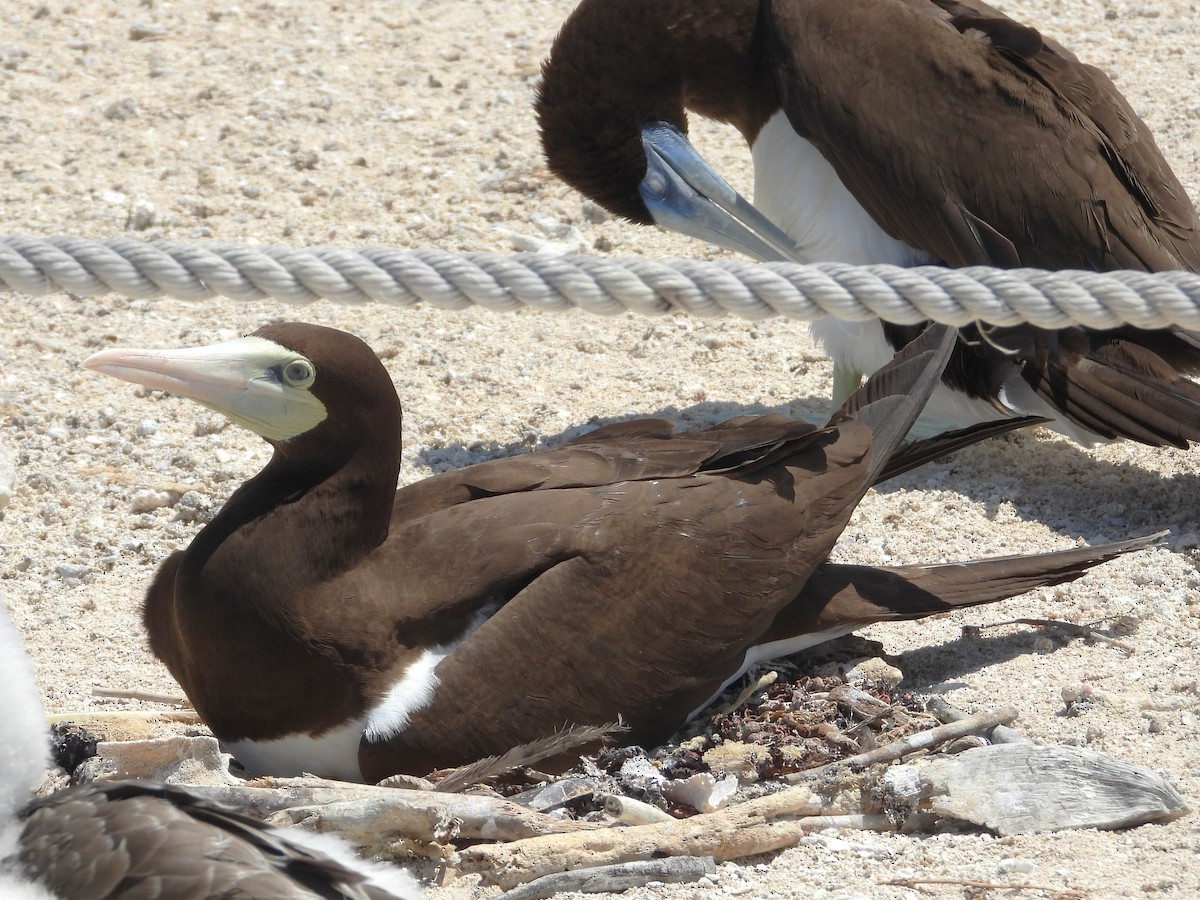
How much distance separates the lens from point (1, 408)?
5.24 metres

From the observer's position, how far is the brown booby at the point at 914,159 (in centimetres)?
490

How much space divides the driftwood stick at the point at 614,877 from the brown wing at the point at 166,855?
0.49 m

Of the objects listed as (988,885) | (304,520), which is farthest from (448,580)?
(988,885)

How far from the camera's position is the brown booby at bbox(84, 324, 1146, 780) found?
3.48 metres

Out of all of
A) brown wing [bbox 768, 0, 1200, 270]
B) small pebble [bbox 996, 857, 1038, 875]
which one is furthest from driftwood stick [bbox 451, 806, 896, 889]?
brown wing [bbox 768, 0, 1200, 270]

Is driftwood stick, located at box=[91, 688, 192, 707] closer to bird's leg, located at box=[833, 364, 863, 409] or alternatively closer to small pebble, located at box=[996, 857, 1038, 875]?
small pebble, located at box=[996, 857, 1038, 875]

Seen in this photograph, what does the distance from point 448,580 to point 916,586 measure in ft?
4.16

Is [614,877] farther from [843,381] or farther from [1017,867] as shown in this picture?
[843,381]

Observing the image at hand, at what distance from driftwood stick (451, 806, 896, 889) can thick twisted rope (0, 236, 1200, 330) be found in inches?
39.4

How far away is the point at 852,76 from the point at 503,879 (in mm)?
3035

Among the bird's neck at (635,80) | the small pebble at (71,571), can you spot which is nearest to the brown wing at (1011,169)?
the bird's neck at (635,80)

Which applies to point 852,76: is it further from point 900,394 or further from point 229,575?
point 229,575

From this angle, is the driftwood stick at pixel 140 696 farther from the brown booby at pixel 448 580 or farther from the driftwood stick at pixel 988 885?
the driftwood stick at pixel 988 885

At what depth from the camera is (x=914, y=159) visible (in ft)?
16.2
